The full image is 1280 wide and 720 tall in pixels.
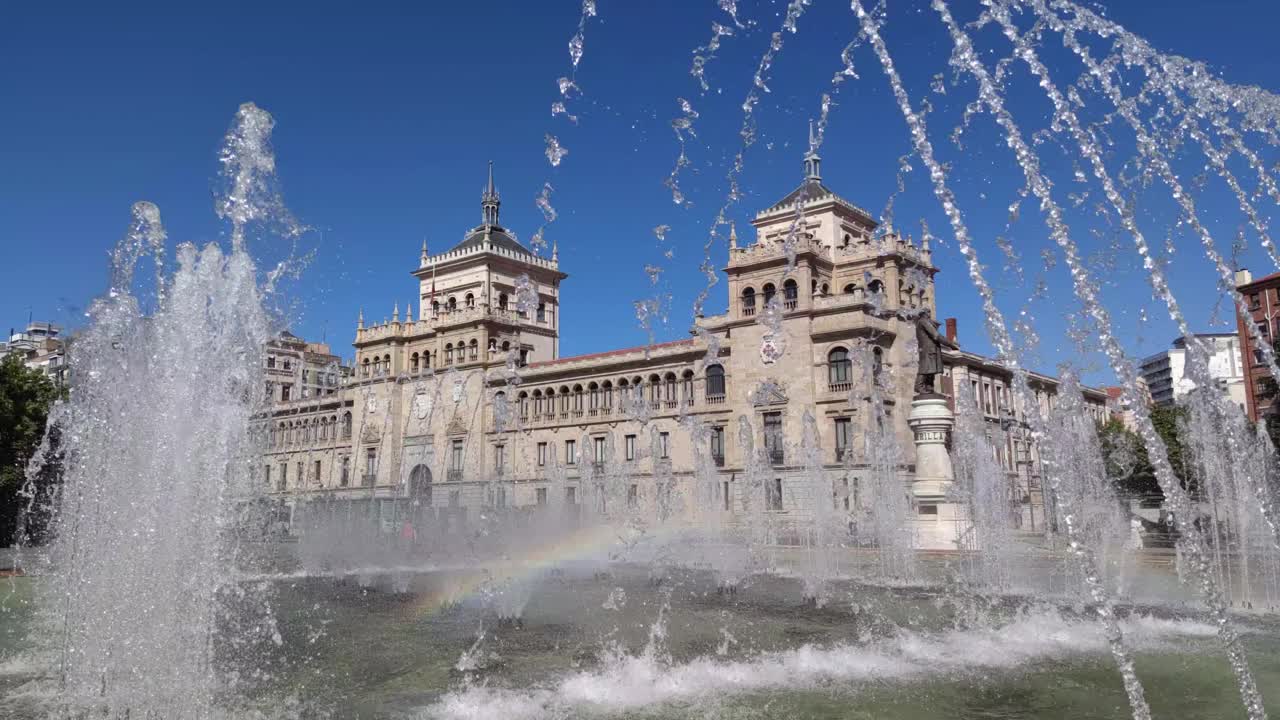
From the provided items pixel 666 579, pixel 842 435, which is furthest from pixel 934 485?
pixel 842 435

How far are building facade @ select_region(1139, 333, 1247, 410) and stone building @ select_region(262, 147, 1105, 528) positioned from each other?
15556mm

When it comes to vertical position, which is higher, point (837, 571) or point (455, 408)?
point (455, 408)

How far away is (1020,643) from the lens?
30.9 ft

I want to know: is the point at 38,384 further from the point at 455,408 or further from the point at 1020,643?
the point at 1020,643

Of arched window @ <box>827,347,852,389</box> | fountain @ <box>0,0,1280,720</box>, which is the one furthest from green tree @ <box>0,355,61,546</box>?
arched window @ <box>827,347,852,389</box>

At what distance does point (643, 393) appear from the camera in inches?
1806

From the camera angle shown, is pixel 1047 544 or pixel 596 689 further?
pixel 1047 544

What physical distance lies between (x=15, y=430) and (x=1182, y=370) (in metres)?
115

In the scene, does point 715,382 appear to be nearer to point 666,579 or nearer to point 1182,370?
point 666,579

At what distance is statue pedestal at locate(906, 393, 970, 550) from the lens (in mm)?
22953

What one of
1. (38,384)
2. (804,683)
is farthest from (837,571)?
(38,384)

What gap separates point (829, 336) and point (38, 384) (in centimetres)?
2909

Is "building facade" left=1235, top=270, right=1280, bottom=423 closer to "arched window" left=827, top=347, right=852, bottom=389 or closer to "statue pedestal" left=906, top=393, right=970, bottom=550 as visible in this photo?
"arched window" left=827, top=347, right=852, bottom=389

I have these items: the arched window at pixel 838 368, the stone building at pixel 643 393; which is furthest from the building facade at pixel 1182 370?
the arched window at pixel 838 368
